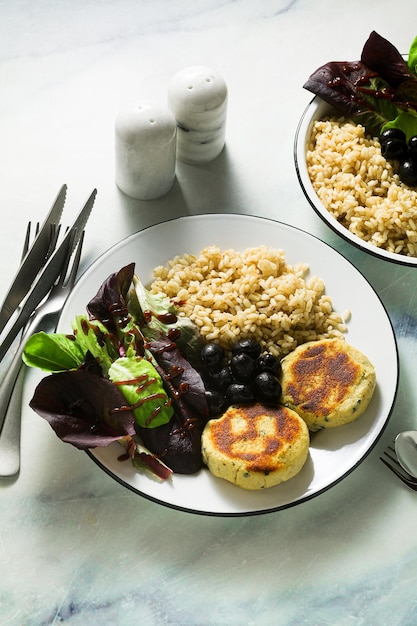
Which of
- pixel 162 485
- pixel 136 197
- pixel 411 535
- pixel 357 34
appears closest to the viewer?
pixel 162 485

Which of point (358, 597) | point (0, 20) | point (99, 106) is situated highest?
point (0, 20)

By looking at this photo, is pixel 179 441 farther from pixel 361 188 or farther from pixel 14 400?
pixel 361 188

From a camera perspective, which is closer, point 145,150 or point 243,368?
point 243,368

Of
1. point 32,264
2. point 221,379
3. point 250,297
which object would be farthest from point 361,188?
point 32,264

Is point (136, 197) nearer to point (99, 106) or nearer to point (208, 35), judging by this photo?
point (99, 106)

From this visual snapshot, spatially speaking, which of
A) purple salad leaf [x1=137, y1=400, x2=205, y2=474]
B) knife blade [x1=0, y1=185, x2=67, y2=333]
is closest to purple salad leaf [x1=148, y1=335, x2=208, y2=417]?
purple salad leaf [x1=137, y1=400, x2=205, y2=474]

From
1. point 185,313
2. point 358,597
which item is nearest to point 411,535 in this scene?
point 358,597
